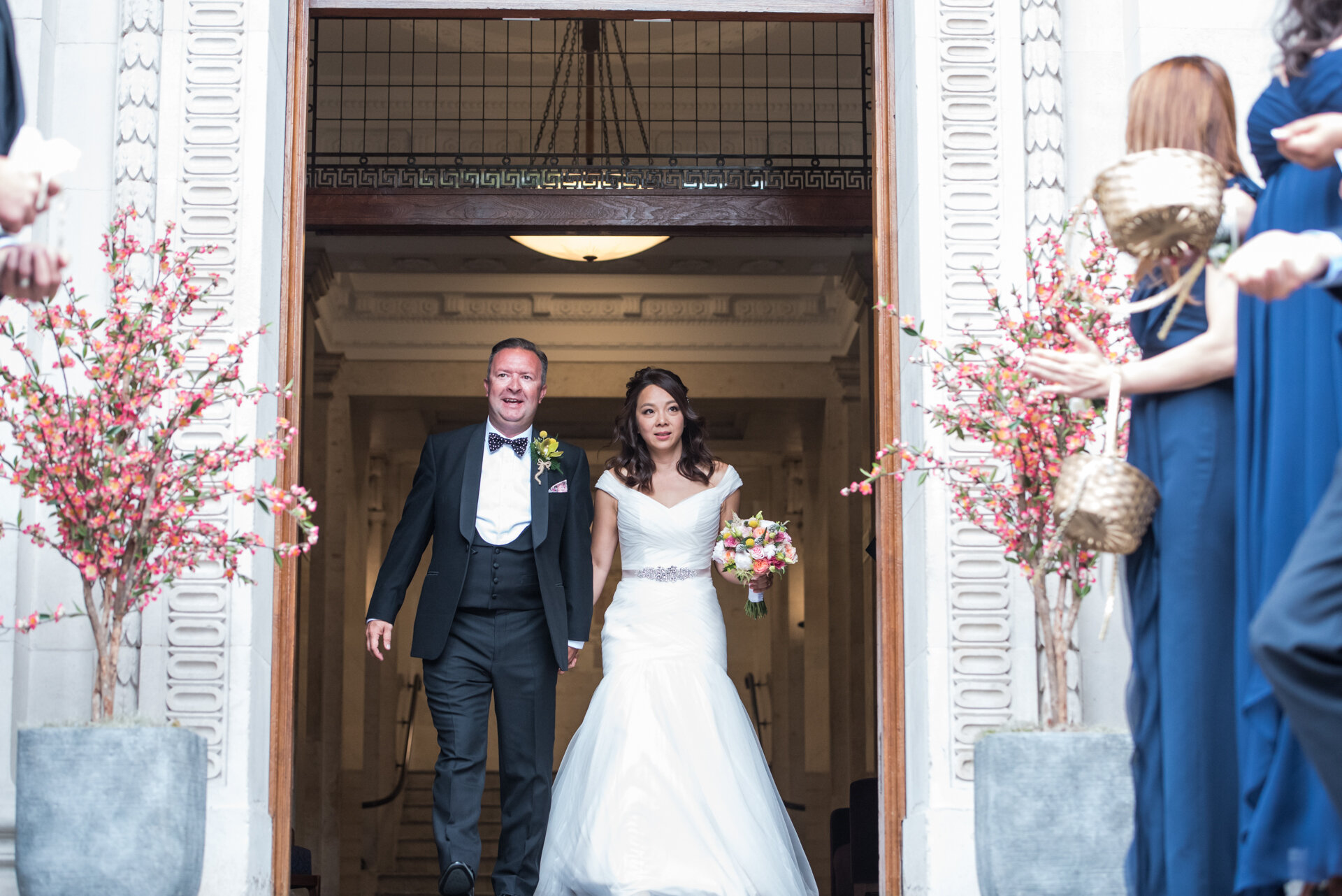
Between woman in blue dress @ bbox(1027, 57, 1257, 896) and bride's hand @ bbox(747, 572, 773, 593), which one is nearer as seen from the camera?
woman in blue dress @ bbox(1027, 57, 1257, 896)

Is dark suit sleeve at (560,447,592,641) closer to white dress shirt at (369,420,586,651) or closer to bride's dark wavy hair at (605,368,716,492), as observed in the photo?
white dress shirt at (369,420,586,651)

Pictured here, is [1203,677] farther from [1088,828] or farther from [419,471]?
[419,471]

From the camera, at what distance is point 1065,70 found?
5805 mm

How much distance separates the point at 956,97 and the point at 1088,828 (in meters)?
2.78

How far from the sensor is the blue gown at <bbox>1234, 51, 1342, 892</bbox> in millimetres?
2654

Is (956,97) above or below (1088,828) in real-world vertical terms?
above

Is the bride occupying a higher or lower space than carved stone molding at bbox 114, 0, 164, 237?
lower

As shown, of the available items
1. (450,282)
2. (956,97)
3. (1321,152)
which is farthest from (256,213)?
(450,282)

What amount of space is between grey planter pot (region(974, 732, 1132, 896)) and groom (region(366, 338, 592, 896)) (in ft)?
6.82

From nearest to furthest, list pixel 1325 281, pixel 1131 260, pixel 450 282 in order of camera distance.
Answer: pixel 1325 281 < pixel 1131 260 < pixel 450 282

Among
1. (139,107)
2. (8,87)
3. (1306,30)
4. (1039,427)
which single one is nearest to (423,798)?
(139,107)

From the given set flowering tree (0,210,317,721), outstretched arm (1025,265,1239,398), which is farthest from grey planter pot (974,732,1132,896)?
flowering tree (0,210,317,721)

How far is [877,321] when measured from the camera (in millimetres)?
5832

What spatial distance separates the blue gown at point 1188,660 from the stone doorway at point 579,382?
9.13 metres
